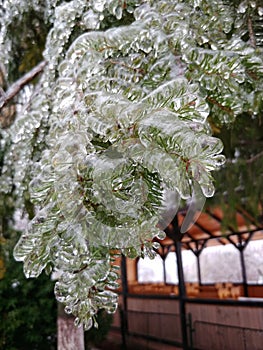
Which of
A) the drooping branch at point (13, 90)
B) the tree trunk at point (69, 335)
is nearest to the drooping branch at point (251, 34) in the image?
the drooping branch at point (13, 90)

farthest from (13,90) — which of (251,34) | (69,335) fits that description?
(69,335)

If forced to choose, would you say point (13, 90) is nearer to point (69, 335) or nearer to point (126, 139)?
point (126, 139)

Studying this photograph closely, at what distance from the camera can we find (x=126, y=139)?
39 centimetres

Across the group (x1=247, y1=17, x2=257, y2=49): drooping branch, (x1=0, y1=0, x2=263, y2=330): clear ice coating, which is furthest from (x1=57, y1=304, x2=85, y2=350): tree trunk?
(x1=247, y1=17, x2=257, y2=49): drooping branch

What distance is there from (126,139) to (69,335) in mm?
1011

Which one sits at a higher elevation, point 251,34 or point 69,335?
point 251,34

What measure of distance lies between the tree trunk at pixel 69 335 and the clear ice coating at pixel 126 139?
2.38 ft

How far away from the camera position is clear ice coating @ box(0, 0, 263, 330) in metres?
0.37

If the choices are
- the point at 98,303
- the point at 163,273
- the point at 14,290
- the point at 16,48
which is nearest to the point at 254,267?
the point at 163,273

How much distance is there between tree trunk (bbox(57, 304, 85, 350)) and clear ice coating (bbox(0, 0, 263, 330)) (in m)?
0.73

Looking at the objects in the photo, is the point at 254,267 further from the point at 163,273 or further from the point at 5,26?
the point at 5,26

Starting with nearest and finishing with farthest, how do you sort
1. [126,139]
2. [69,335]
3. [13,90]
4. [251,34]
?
1. [126,139]
2. [251,34]
3. [13,90]
4. [69,335]

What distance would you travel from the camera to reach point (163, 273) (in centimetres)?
1206

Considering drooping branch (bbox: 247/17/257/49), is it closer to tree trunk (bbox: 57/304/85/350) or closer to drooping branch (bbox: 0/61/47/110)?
A: drooping branch (bbox: 0/61/47/110)
